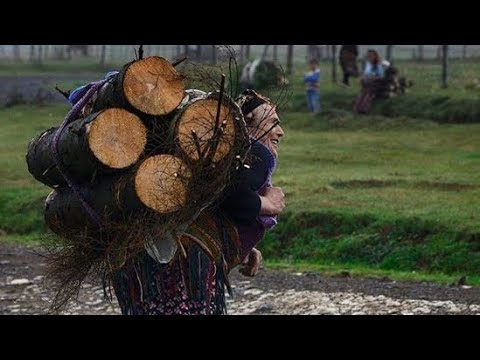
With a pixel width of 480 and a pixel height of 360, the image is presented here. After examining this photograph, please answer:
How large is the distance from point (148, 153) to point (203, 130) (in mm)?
260

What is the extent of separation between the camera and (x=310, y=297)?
1084 cm

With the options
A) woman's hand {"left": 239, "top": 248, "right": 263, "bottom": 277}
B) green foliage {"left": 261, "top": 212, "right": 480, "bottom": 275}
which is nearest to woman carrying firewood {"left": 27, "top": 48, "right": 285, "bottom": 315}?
woman's hand {"left": 239, "top": 248, "right": 263, "bottom": 277}

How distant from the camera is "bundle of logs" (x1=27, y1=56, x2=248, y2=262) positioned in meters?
5.13

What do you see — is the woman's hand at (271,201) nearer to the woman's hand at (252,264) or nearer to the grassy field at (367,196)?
the woman's hand at (252,264)

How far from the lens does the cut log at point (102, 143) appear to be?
16.8 ft

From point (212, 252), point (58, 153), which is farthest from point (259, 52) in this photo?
point (58, 153)

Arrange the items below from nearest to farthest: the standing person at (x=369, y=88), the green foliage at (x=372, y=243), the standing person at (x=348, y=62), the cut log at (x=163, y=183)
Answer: the cut log at (x=163, y=183) < the green foliage at (x=372, y=243) < the standing person at (x=369, y=88) < the standing person at (x=348, y=62)

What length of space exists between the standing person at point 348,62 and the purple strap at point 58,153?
22411 millimetres

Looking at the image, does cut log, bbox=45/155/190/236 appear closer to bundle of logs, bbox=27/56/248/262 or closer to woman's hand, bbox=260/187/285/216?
bundle of logs, bbox=27/56/248/262

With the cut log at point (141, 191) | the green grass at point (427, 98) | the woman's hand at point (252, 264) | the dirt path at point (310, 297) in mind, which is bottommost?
the dirt path at point (310, 297)

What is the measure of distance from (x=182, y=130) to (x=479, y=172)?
11.4 m

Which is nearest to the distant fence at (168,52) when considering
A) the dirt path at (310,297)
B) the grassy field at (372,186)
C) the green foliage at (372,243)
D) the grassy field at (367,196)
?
the grassy field at (372,186)

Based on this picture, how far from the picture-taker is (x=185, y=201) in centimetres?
520

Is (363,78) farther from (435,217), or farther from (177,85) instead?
(177,85)
